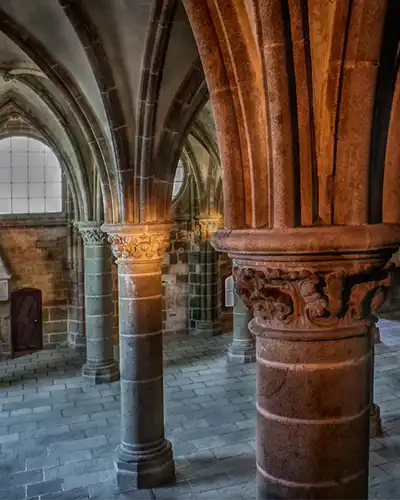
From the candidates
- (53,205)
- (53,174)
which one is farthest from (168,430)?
(53,174)

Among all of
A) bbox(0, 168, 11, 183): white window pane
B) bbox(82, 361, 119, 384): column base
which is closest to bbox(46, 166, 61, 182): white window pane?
bbox(0, 168, 11, 183): white window pane

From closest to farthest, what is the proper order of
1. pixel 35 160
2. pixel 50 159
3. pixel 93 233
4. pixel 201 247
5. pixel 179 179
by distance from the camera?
pixel 93 233 → pixel 35 160 → pixel 50 159 → pixel 201 247 → pixel 179 179

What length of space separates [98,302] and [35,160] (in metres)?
5.04

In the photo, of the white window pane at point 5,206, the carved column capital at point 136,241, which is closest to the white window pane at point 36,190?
the white window pane at point 5,206

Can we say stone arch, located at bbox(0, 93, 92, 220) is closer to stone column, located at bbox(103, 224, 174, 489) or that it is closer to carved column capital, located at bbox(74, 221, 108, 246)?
carved column capital, located at bbox(74, 221, 108, 246)

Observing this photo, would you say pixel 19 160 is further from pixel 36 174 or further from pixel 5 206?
pixel 5 206

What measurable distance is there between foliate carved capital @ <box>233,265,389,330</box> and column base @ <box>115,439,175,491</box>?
4094 millimetres

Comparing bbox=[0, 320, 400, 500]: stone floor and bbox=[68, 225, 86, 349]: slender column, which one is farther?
bbox=[68, 225, 86, 349]: slender column

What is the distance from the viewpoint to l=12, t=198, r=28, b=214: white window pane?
13.3 metres

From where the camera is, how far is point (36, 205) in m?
13.5

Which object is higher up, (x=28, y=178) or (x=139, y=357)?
(x=28, y=178)

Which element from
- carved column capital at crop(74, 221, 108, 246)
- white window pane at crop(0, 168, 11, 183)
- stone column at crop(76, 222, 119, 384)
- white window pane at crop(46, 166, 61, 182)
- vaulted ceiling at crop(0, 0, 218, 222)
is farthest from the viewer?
white window pane at crop(46, 166, 61, 182)

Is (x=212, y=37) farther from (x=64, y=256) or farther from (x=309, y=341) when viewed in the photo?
(x=64, y=256)

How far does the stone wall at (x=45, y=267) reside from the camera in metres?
13.3
